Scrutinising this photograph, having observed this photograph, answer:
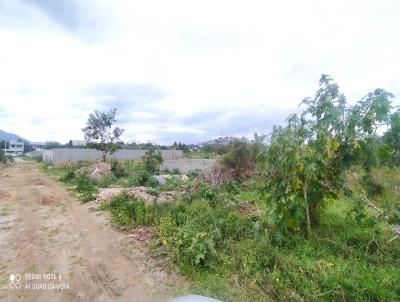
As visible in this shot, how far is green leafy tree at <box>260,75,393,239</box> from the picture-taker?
3.69 meters

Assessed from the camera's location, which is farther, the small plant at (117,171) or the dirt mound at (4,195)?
the small plant at (117,171)

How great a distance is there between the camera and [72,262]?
12.2 ft

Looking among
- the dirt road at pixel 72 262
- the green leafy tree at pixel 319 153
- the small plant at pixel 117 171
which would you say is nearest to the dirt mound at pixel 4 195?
the dirt road at pixel 72 262

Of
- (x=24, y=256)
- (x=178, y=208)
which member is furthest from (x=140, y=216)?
(x=24, y=256)

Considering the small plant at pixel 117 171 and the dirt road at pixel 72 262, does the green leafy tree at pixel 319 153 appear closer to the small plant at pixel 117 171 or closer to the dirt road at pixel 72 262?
the dirt road at pixel 72 262

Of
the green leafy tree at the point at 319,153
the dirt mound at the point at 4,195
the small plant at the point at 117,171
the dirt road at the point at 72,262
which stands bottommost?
the dirt road at the point at 72,262

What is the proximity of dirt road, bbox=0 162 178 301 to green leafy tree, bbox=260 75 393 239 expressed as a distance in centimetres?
201

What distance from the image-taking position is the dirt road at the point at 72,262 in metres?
3.01

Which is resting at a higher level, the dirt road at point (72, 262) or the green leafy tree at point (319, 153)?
the green leafy tree at point (319, 153)

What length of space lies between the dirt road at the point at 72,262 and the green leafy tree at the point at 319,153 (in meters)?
2.01

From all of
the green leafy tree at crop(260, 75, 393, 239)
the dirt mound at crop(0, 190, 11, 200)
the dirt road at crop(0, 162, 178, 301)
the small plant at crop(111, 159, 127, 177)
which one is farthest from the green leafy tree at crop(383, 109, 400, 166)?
the small plant at crop(111, 159, 127, 177)

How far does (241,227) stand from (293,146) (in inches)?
63.2

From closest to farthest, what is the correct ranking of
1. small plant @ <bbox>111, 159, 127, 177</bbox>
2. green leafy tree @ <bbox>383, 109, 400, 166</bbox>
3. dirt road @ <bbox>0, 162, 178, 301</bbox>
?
dirt road @ <bbox>0, 162, 178, 301</bbox> → green leafy tree @ <bbox>383, 109, 400, 166</bbox> → small plant @ <bbox>111, 159, 127, 177</bbox>

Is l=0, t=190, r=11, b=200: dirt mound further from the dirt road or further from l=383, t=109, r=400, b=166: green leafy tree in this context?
l=383, t=109, r=400, b=166: green leafy tree
